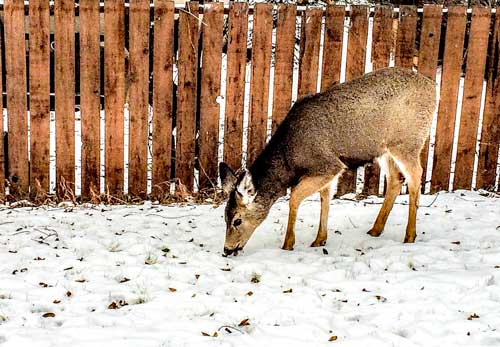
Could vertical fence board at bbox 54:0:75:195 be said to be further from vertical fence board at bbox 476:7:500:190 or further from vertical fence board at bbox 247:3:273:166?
vertical fence board at bbox 476:7:500:190

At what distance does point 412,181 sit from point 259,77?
245cm

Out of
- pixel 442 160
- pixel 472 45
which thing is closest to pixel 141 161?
pixel 442 160

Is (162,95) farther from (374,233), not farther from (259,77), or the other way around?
(374,233)

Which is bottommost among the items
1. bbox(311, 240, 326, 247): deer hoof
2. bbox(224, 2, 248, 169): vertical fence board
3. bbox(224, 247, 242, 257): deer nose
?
bbox(311, 240, 326, 247): deer hoof

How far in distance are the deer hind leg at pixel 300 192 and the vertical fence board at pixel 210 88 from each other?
200 cm

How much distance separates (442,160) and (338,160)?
2.55 metres

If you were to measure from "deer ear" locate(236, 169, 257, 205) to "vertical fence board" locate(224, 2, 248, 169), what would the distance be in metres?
1.93

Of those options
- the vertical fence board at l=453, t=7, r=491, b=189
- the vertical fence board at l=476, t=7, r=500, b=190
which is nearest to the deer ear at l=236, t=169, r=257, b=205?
the vertical fence board at l=453, t=7, r=491, b=189

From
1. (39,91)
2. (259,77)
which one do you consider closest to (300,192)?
(259,77)

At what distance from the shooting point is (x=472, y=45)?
8.24 m

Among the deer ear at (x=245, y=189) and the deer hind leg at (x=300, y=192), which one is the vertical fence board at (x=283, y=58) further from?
the deer ear at (x=245, y=189)

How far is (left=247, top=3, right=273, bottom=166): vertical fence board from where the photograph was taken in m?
7.99

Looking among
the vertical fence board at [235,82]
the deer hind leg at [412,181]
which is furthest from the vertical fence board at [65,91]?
the deer hind leg at [412,181]

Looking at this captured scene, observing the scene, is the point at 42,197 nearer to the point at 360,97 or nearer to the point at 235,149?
the point at 235,149
